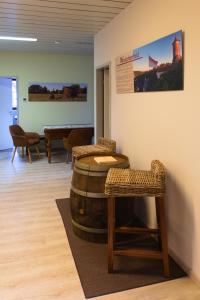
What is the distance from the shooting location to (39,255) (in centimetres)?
242

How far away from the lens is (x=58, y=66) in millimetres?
7066

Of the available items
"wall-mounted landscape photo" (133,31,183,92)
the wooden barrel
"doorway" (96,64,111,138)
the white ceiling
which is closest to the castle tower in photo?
"wall-mounted landscape photo" (133,31,183,92)

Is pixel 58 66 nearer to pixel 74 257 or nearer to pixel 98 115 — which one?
pixel 98 115

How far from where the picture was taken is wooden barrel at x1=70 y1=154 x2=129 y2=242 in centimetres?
248

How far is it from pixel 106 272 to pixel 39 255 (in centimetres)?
63

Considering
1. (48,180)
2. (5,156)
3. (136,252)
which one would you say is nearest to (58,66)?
(5,156)

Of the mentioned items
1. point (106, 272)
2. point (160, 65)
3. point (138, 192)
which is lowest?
point (106, 272)

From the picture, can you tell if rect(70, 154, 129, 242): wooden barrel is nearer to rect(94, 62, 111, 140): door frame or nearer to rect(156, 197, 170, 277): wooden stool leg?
rect(156, 197, 170, 277): wooden stool leg

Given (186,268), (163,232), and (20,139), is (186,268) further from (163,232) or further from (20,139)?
(20,139)

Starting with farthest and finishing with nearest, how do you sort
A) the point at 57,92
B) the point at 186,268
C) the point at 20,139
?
the point at 57,92
the point at 20,139
the point at 186,268

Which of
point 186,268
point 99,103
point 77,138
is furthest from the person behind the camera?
point 77,138

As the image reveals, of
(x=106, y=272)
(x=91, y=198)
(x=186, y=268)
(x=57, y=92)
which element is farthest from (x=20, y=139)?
(x=186, y=268)

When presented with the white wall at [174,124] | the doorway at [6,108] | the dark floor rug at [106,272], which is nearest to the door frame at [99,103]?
the white wall at [174,124]

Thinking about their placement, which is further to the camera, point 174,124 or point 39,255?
point 39,255
